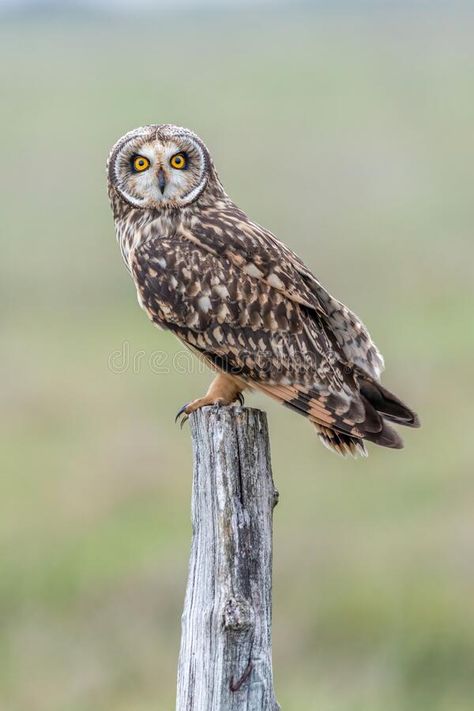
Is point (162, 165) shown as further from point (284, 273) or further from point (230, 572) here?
point (230, 572)

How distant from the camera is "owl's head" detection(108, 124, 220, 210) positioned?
623 cm

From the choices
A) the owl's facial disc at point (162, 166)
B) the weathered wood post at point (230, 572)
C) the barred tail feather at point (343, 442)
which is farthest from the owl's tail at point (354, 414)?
the owl's facial disc at point (162, 166)

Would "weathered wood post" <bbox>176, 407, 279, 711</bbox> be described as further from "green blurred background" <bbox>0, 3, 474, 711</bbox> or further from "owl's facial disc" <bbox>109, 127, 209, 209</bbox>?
"green blurred background" <bbox>0, 3, 474, 711</bbox>

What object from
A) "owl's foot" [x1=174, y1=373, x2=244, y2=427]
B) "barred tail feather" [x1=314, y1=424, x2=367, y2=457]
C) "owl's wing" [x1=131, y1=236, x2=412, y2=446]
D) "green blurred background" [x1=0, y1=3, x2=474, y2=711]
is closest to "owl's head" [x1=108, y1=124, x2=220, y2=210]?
"owl's wing" [x1=131, y1=236, x2=412, y2=446]

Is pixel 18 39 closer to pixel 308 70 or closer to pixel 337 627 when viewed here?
pixel 308 70

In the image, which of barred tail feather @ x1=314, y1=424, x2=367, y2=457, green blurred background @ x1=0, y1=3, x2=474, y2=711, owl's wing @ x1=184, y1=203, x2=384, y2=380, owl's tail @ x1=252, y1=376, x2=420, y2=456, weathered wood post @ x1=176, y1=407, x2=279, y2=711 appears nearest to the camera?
weathered wood post @ x1=176, y1=407, x2=279, y2=711

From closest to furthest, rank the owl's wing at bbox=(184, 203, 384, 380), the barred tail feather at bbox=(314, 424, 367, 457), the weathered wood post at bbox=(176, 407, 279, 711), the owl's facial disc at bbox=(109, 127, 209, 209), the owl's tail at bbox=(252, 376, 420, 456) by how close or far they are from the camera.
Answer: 1. the weathered wood post at bbox=(176, 407, 279, 711)
2. the owl's tail at bbox=(252, 376, 420, 456)
3. the barred tail feather at bbox=(314, 424, 367, 457)
4. the owl's wing at bbox=(184, 203, 384, 380)
5. the owl's facial disc at bbox=(109, 127, 209, 209)

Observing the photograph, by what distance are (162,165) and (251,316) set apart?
0.88 m

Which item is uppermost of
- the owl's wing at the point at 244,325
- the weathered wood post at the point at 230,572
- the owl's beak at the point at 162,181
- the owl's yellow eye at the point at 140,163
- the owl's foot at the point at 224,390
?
the owl's yellow eye at the point at 140,163

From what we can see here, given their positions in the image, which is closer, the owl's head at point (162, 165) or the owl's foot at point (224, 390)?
the owl's foot at point (224, 390)

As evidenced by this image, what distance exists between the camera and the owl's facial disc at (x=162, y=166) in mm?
6227

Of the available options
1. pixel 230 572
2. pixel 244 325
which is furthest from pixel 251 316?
pixel 230 572

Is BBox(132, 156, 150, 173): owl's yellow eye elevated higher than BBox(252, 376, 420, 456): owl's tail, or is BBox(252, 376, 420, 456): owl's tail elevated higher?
BBox(132, 156, 150, 173): owl's yellow eye

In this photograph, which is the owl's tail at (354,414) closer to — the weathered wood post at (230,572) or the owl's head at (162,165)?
the weathered wood post at (230,572)
